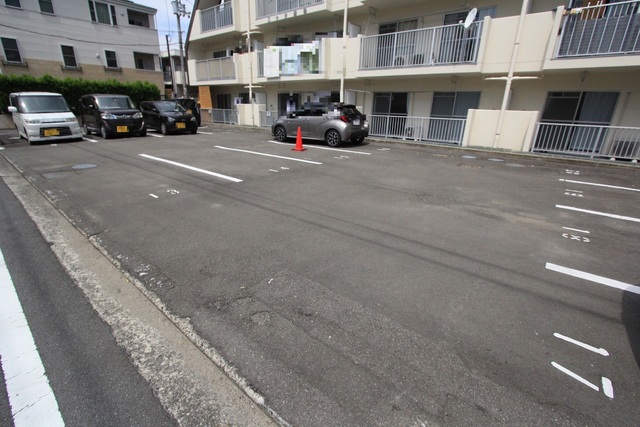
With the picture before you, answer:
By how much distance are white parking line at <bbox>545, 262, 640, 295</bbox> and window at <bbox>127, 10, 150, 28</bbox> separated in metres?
33.2

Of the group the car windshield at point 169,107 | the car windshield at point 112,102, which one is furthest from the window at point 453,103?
the car windshield at point 112,102

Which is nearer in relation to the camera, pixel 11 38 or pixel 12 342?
pixel 12 342

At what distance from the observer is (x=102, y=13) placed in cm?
2370

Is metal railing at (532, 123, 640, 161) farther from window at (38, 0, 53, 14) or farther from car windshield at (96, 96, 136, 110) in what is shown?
window at (38, 0, 53, 14)

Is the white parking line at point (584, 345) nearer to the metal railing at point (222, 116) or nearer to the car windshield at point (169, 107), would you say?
the car windshield at point (169, 107)

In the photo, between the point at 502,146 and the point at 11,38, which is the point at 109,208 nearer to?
the point at 502,146

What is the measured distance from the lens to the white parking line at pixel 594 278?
2988 millimetres

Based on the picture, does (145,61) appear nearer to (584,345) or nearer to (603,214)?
(603,214)

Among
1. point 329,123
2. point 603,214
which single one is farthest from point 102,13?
point 603,214

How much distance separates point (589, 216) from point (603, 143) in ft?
21.1

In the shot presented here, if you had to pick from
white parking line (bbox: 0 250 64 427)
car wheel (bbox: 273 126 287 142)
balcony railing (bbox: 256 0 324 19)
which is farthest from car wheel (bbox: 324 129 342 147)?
white parking line (bbox: 0 250 64 427)

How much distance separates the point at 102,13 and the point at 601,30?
30.9 meters

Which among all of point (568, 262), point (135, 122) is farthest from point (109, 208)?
point (135, 122)

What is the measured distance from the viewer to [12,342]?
2.24m
